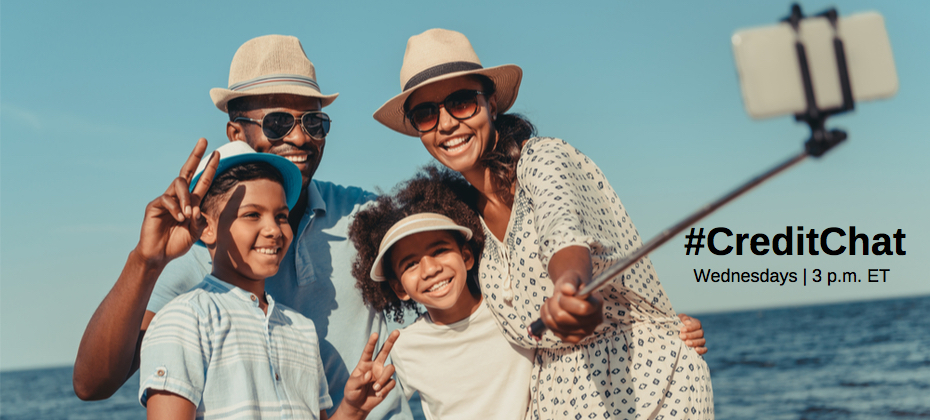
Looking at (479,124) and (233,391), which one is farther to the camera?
(479,124)

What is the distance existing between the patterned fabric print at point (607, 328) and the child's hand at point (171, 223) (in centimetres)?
135

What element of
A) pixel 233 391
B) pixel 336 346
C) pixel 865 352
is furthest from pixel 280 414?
pixel 865 352

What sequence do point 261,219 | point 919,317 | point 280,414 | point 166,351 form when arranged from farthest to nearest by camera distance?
point 919,317 → point 261,219 → point 280,414 → point 166,351

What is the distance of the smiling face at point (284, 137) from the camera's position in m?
3.81

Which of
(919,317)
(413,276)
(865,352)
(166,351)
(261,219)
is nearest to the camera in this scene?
(166,351)

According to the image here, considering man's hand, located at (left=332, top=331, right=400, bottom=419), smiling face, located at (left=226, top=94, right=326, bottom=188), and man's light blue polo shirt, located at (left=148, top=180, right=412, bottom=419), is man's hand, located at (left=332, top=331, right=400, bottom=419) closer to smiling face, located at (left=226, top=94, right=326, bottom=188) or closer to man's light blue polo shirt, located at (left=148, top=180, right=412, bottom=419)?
man's light blue polo shirt, located at (left=148, top=180, right=412, bottom=419)

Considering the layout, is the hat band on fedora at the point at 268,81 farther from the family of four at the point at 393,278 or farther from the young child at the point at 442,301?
the young child at the point at 442,301

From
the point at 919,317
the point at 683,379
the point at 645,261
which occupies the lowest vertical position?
the point at 919,317

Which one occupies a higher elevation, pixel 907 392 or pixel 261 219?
pixel 261 219

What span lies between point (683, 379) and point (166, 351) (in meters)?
2.10

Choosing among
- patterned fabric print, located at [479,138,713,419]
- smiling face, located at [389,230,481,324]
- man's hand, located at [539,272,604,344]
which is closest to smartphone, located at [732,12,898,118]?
man's hand, located at [539,272,604,344]

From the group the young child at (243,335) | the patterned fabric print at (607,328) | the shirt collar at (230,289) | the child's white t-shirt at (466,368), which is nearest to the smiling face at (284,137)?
the young child at (243,335)

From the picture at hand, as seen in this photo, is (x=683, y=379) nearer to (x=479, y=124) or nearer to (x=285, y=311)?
(x=479, y=124)

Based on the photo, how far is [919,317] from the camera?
1646 inches
